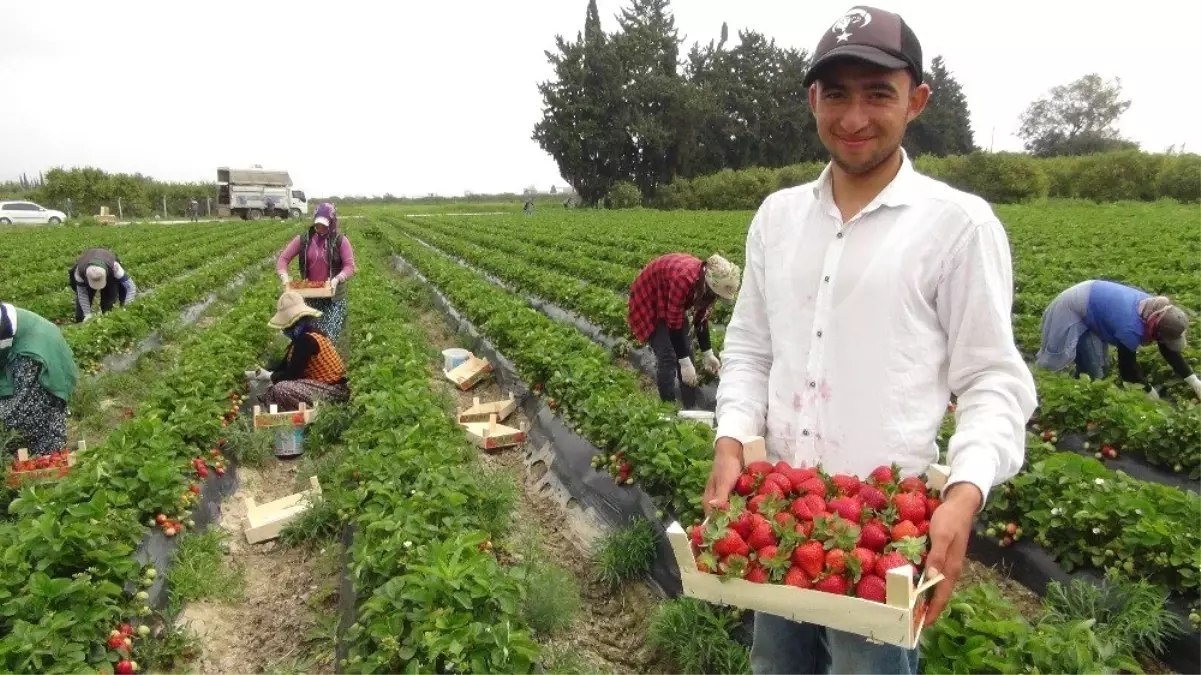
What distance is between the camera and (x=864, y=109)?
1.72m

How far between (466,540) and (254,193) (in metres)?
57.0

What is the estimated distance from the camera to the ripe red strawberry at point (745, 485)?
1934 mm

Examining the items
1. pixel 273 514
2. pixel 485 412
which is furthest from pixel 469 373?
pixel 273 514

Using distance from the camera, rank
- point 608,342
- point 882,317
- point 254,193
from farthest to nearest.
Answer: point 254,193
point 608,342
point 882,317

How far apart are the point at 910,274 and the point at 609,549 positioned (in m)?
3.30

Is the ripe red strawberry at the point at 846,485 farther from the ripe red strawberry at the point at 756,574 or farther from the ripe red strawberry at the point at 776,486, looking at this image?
the ripe red strawberry at the point at 756,574

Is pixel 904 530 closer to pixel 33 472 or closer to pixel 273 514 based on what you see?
pixel 273 514

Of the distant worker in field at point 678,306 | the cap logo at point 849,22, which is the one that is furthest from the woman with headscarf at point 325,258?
the cap logo at point 849,22

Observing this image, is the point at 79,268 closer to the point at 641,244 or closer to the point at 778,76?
the point at 641,244

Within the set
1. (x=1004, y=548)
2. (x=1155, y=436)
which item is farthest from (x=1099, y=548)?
(x=1155, y=436)

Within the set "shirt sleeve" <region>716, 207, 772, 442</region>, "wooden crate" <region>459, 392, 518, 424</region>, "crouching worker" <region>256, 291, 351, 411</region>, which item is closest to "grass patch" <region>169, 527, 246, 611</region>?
"crouching worker" <region>256, 291, 351, 411</region>

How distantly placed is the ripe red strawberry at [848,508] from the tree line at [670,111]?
55.8m

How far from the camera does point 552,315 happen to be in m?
12.3

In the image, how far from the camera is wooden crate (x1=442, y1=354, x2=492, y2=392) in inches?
356
